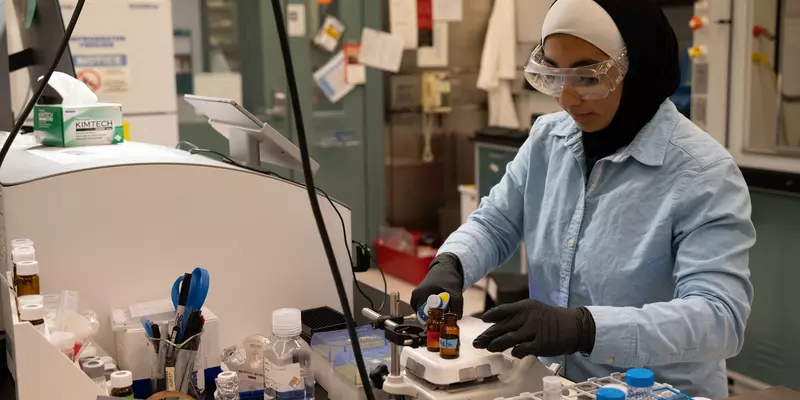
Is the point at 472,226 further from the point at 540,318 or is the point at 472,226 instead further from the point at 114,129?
the point at 114,129

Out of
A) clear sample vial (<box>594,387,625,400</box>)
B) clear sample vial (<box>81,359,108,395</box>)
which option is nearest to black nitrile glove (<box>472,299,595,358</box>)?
clear sample vial (<box>594,387,625,400</box>)

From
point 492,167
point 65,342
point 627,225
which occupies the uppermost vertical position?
point 627,225

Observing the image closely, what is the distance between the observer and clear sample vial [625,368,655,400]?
1067 mm

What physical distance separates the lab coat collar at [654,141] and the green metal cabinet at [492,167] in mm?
2484

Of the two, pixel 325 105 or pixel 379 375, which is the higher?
pixel 325 105

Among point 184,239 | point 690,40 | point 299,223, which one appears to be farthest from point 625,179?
point 690,40

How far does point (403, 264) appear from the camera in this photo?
4.99 metres

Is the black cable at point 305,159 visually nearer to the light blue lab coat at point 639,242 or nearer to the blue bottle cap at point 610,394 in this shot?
the blue bottle cap at point 610,394

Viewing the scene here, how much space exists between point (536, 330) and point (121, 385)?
2.05 feet

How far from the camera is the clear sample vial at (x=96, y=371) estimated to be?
4.08 ft

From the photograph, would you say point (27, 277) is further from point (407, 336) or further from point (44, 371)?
point (407, 336)

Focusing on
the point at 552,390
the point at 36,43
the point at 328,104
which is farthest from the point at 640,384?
the point at 328,104

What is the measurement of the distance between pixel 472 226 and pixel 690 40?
2265 millimetres

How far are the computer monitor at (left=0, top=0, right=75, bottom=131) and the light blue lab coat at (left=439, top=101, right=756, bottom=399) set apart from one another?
1135mm
